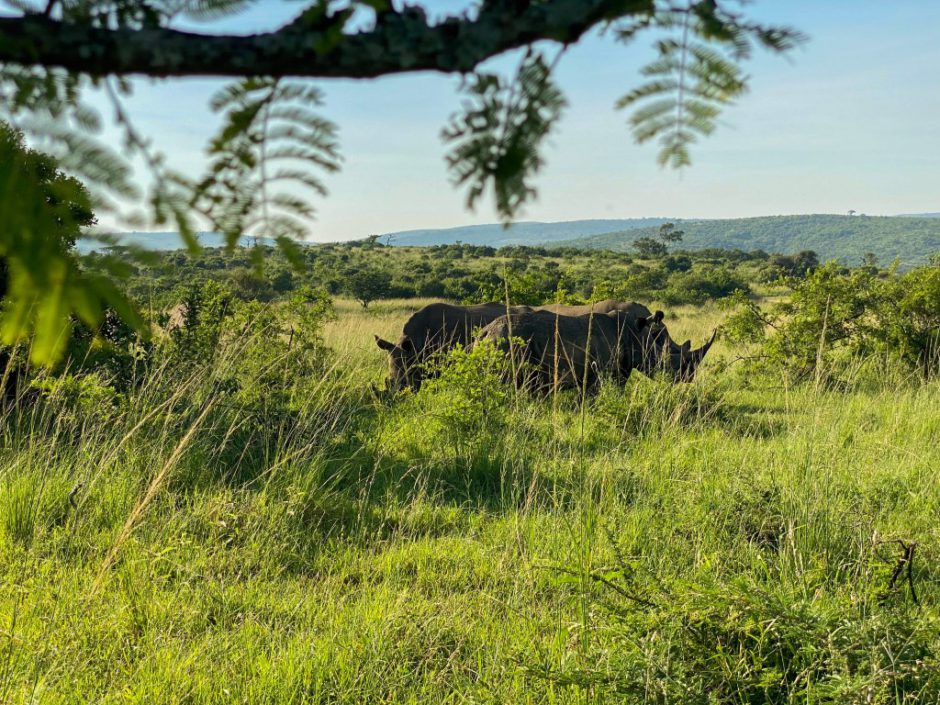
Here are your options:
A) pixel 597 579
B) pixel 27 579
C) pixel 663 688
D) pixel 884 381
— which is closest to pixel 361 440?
pixel 27 579

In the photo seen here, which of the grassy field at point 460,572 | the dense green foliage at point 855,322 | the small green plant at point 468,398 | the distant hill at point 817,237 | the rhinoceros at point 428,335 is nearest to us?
the grassy field at point 460,572

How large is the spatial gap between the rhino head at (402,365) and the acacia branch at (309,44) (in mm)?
8503

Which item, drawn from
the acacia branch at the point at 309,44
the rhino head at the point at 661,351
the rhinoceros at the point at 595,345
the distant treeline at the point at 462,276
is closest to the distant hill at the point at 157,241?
the distant treeline at the point at 462,276

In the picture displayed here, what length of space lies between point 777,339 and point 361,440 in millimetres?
6577

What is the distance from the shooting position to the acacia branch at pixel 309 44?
984 mm

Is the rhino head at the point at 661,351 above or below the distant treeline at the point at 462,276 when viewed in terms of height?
below

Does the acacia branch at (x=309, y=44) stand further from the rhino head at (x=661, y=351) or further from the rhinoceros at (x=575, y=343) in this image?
the rhino head at (x=661, y=351)

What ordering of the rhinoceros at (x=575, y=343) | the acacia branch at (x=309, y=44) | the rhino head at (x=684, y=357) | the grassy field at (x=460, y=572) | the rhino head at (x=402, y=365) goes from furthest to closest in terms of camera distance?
the rhino head at (x=684, y=357)
the rhino head at (x=402, y=365)
the rhinoceros at (x=575, y=343)
the grassy field at (x=460, y=572)
the acacia branch at (x=309, y=44)

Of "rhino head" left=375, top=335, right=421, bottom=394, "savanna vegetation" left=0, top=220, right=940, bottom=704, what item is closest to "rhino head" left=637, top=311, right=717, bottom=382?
"savanna vegetation" left=0, top=220, right=940, bottom=704

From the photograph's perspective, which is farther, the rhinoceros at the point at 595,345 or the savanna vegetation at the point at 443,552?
the rhinoceros at the point at 595,345

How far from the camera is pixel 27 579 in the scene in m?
3.45

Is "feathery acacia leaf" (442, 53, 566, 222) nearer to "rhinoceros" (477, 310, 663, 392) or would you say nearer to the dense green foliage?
"rhinoceros" (477, 310, 663, 392)

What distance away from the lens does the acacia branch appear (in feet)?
3.23

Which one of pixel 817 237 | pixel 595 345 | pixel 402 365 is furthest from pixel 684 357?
pixel 817 237
